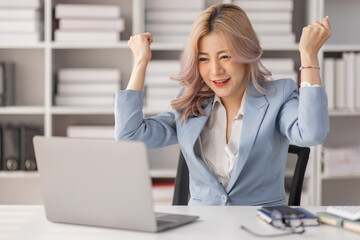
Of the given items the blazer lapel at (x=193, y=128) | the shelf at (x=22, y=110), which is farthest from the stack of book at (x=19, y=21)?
the blazer lapel at (x=193, y=128)

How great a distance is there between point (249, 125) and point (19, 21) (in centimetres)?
188

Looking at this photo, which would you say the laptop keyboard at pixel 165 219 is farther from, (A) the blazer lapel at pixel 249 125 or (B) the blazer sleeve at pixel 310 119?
(B) the blazer sleeve at pixel 310 119

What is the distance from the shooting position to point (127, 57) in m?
3.46

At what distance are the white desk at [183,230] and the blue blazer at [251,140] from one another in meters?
0.27

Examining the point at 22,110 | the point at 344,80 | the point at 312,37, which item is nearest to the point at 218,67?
the point at 312,37

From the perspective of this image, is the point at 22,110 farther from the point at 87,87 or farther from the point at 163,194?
the point at 163,194

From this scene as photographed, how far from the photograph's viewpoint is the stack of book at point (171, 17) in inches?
124

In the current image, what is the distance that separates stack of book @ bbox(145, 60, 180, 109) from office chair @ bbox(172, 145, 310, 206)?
1.18 meters

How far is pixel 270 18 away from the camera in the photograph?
123 inches

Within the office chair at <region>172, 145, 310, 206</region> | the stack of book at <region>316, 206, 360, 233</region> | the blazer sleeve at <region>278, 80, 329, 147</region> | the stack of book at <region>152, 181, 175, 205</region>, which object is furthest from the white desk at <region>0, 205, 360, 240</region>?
the stack of book at <region>152, 181, 175, 205</region>

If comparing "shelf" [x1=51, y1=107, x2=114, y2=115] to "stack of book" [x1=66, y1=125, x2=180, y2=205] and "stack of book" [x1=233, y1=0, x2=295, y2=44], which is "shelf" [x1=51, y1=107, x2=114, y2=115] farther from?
"stack of book" [x1=233, y1=0, x2=295, y2=44]

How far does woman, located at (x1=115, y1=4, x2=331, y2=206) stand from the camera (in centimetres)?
177

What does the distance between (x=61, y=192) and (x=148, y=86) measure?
1.88 m

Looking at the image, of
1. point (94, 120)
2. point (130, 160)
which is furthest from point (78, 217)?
point (94, 120)
